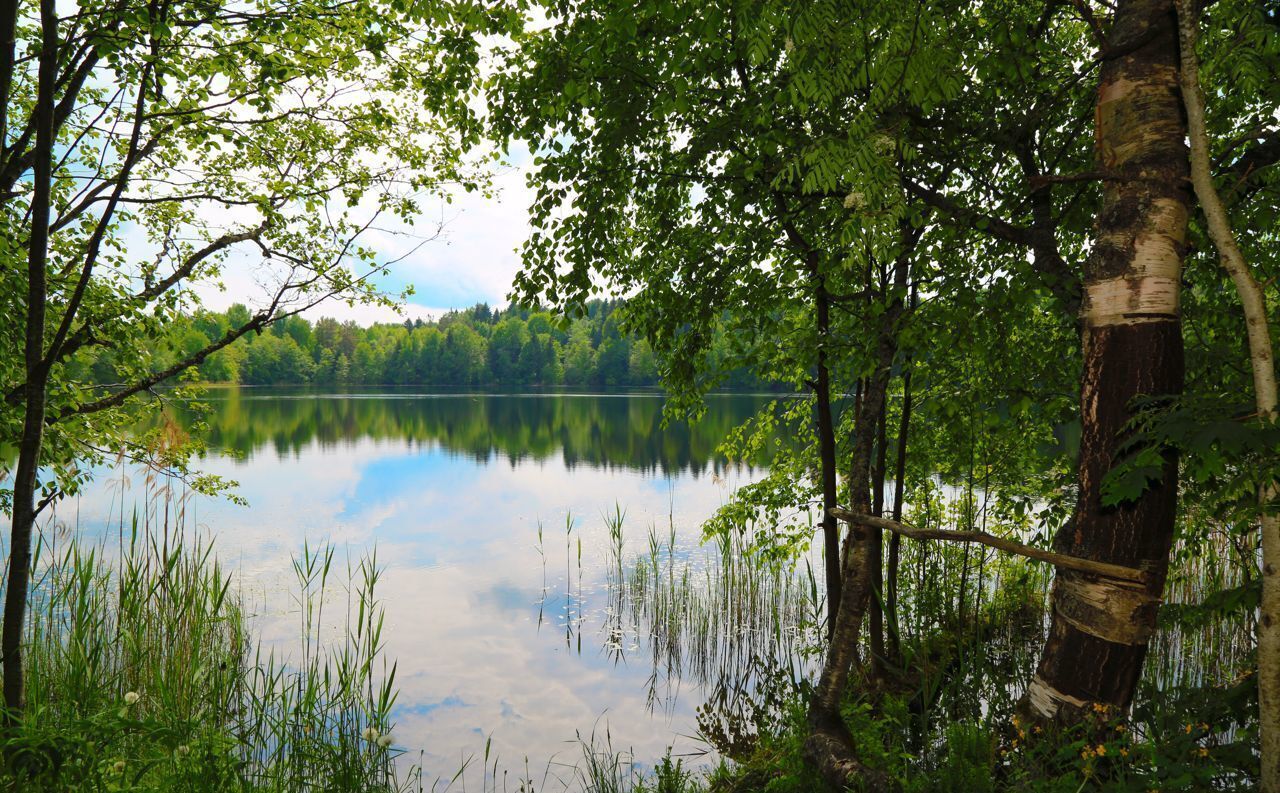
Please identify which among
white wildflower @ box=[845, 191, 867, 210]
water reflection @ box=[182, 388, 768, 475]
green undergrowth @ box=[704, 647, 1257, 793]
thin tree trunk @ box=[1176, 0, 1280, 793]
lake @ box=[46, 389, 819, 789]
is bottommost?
lake @ box=[46, 389, 819, 789]

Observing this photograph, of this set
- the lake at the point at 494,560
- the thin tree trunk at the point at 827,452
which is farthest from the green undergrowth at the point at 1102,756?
the lake at the point at 494,560

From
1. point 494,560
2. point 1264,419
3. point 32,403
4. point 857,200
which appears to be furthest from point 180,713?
point 494,560

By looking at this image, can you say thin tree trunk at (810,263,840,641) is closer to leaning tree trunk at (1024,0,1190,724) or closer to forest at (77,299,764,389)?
leaning tree trunk at (1024,0,1190,724)

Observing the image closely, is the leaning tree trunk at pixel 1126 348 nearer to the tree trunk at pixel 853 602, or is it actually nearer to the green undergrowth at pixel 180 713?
the tree trunk at pixel 853 602

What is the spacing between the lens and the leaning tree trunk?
8.64 ft

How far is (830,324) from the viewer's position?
6.20m

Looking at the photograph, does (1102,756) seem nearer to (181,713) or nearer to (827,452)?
(827,452)

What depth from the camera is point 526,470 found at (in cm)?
2383

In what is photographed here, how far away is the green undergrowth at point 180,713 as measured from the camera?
322cm

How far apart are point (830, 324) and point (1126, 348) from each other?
11.7 feet

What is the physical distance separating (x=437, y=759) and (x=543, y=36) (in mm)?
5722

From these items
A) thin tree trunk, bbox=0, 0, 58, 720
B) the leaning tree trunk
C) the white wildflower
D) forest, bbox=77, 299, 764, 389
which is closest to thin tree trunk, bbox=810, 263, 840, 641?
the white wildflower

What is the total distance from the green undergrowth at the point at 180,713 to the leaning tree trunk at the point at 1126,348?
3.71m

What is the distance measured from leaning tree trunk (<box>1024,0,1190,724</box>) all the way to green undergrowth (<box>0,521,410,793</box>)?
3.71 meters
